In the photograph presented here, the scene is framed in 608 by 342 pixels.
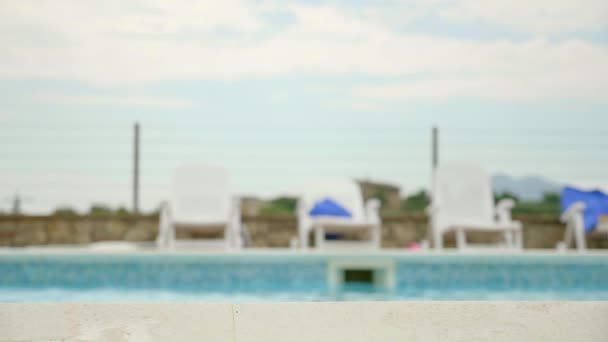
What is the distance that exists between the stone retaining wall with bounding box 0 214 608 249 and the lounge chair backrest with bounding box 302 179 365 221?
63 centimetres

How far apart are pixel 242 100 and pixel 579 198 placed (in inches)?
140

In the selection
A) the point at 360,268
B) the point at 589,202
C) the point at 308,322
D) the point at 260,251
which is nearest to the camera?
the point at 308,322

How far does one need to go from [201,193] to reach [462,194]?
217 centimetres

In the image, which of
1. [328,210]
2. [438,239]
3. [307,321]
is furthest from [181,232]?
[307,321]

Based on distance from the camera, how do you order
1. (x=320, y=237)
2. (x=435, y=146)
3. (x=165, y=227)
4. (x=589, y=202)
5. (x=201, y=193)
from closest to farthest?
(x=320, y=237)
(x=165, y=227)
(x=201, y=193)
(x=589, y=202)
(x=435, y=146)

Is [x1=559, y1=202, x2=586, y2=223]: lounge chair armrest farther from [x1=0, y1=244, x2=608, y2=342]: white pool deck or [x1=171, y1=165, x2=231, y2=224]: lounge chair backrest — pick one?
[x1=0, y1=244, x2=608, y2=342]: white pool deck

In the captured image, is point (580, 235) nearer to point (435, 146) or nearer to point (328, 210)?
point (435, 146)

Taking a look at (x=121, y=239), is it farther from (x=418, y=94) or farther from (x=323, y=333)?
(x=323, y=333)

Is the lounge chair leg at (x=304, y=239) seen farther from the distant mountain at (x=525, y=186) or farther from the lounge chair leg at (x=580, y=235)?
the lounge chair leg at (x=580, y=235)

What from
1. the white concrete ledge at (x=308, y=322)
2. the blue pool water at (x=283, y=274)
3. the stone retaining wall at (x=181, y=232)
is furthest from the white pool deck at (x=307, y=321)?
the stone retaining wall at (x=181, y=232)

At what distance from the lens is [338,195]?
7.29 m

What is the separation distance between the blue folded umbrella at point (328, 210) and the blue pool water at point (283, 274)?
4.45ft

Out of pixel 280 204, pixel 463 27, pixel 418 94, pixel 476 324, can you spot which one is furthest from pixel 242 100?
pixel 476 324

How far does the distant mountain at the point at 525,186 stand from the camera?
7.89m
